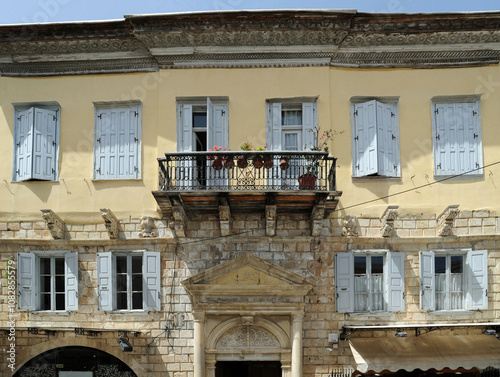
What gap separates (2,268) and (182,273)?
4503 mm

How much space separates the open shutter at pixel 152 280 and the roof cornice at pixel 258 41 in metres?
4.75

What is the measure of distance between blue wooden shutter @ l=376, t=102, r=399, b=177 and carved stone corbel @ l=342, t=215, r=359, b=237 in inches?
52.4

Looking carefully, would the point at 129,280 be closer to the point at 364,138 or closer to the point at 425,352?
the point at 364,138

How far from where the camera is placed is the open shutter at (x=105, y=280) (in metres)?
12.9

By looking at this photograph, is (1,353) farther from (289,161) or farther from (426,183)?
(426,183)

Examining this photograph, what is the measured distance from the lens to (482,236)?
507 inches

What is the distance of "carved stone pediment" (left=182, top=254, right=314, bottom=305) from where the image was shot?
12539mm

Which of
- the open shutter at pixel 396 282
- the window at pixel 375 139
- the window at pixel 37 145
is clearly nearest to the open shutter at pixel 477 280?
the open shutter at pixel 396 282

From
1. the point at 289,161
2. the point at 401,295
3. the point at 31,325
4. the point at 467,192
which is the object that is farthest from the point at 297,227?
the point at 31,325

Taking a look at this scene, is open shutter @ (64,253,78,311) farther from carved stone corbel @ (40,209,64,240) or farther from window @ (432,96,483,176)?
window @ (432,96,483,176)

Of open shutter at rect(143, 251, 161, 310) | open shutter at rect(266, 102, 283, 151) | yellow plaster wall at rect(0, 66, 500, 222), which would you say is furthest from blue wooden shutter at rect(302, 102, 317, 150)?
open shutter at rect(143, 251, 161, 310)

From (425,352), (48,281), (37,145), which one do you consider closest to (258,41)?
(37,145)

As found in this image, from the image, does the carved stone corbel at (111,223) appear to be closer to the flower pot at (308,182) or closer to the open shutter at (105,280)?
the open shutter at (105,280)

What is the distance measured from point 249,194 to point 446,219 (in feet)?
15.3
